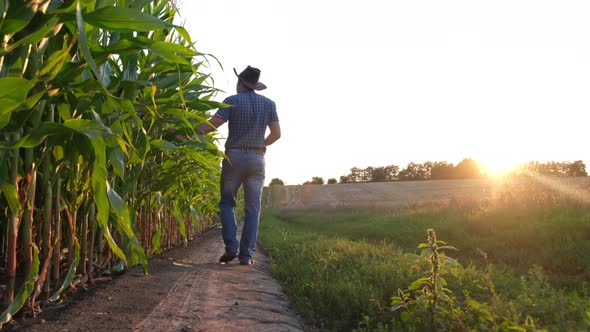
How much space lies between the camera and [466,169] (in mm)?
70688

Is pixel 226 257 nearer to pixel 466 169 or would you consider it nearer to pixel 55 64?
pixel 55 64

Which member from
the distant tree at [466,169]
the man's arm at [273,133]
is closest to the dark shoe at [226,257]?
the man's arm at [273,133]

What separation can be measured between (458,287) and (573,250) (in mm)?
6284

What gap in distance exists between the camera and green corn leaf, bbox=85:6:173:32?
62.3 inches

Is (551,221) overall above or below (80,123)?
below

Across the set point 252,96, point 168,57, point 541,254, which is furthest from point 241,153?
point 541,254

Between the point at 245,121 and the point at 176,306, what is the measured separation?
2.76m

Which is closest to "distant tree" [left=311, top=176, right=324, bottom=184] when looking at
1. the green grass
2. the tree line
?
the tree line

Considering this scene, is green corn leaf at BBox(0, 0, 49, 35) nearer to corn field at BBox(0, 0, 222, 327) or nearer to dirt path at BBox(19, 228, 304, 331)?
corn field at BBox(0, 0, 222, 327)

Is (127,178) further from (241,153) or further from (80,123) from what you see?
(241,153)

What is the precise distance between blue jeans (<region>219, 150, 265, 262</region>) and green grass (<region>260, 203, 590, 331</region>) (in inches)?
16.2

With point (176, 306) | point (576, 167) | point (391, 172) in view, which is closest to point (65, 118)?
point (176, 306)

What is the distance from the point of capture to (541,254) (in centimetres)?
844

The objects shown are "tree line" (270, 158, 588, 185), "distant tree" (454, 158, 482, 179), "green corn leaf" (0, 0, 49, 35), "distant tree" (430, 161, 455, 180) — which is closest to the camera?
"green corn leaf" (0, 0, 49, 35)
